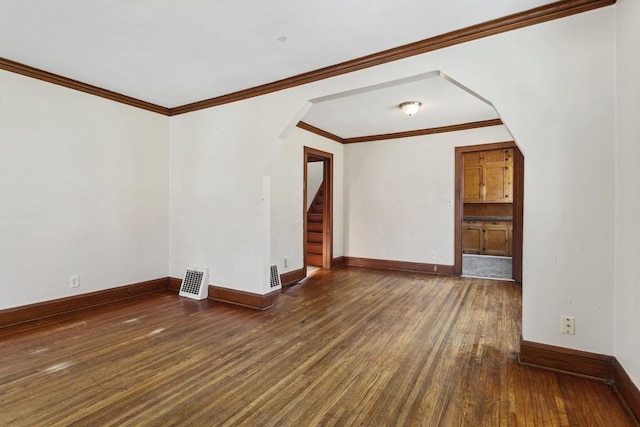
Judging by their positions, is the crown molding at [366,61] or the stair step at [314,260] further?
the stair step at [314,260]

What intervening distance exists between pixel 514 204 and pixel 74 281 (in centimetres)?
604

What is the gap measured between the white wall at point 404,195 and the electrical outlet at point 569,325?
3.12 metres

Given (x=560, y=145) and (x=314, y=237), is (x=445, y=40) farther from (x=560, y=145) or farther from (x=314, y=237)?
(x=314, y=237)

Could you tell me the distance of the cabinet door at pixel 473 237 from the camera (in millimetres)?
7688

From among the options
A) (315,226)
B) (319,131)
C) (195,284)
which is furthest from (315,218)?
(195,284)

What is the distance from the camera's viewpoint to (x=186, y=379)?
2.09m

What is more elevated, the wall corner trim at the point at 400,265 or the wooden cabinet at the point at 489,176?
the wooden cabinet at the point at 489,176

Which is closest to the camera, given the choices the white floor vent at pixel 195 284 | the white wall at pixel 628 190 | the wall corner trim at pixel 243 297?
the white wall at pixel 628 190

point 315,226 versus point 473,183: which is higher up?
point 473,183

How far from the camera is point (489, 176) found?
7.34 metres

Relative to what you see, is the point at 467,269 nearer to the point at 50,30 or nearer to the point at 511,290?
the point at 511,290

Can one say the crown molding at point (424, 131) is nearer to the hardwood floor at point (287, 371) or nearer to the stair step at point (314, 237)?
the stair step at point (314, 237)

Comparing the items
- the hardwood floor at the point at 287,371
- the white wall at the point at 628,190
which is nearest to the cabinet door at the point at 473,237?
the hardwood floor at the point at 287,371

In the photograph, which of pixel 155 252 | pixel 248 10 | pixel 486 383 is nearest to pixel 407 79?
pixel 248 10
